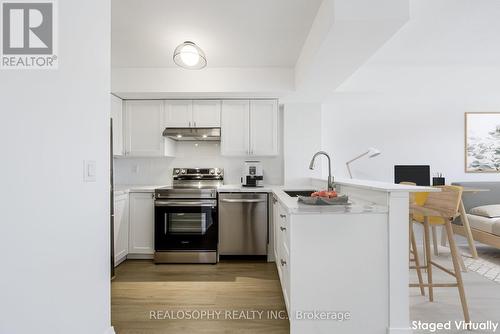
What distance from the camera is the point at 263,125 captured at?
3699 millimetres

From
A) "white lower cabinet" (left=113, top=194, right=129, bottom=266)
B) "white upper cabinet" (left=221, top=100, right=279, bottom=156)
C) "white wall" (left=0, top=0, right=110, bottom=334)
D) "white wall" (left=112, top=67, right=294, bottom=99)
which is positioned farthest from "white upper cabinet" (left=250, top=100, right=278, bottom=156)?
"white wall" (left=0, top=0, right=110, bottom=334)

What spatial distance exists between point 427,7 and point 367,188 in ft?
5.28

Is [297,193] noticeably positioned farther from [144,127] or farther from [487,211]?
[487,211]

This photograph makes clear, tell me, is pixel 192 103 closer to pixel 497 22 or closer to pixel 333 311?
pixel 333 311

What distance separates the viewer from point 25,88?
1.18 meters

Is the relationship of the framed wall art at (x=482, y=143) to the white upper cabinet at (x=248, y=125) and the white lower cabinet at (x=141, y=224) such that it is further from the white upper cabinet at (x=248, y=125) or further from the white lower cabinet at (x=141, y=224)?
the white lower cabinet at (x=141, y=224)

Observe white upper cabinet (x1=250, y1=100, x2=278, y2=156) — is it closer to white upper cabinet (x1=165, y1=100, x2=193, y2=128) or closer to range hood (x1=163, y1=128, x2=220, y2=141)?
range hood (x1=163, y1=128, x2=220, y2=141)

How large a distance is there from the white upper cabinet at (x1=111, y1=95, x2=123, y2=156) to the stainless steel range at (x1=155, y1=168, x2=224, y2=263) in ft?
2.84

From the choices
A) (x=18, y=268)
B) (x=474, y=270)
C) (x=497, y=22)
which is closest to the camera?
(x=18, y=268)

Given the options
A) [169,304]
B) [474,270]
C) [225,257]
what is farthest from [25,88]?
[474,270]

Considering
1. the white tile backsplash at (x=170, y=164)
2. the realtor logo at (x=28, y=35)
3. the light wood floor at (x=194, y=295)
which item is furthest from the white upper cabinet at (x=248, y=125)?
the realtor logo at (x=28, y=35)

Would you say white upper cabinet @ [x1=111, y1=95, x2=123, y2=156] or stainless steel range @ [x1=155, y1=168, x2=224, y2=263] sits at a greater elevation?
white upper cabinet @ [x1=111, y1=95, x2=123, y2=156]

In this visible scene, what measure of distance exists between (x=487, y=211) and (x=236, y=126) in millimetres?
3548

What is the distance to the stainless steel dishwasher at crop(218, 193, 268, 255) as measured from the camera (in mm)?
3375
